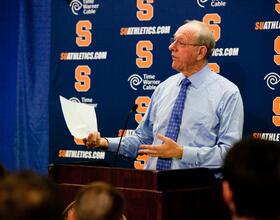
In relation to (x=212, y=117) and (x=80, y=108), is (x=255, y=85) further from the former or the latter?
(x=80, y=108)

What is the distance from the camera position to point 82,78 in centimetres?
615

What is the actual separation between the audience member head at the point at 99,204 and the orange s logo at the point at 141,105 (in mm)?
3260

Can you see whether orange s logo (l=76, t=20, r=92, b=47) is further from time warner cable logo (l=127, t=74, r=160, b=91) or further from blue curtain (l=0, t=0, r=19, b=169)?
blue curtain (l=0, t=0, r=19, b=169)

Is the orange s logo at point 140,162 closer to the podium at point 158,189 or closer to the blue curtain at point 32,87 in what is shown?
the blue curtain at point 32,87

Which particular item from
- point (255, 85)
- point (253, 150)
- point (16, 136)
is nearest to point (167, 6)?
point (255, 85)

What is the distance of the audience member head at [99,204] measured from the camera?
7.79 feet

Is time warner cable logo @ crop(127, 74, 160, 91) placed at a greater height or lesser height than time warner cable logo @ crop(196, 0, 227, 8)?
lesser

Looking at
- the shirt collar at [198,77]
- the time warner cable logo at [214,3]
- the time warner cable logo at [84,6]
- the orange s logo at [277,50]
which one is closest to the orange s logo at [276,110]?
the orange s logo at [277,50]

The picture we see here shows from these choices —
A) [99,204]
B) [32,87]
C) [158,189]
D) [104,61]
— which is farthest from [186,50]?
[99,204]

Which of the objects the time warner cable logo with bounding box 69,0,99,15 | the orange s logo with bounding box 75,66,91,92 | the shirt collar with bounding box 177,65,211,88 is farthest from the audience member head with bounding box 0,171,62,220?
the time warner cable logo with bounding box 69,0,99,15

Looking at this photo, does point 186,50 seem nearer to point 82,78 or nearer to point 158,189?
point 158,189

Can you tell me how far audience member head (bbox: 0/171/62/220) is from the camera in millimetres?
1455

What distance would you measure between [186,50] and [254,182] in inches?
121

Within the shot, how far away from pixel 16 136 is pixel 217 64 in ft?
7.46
